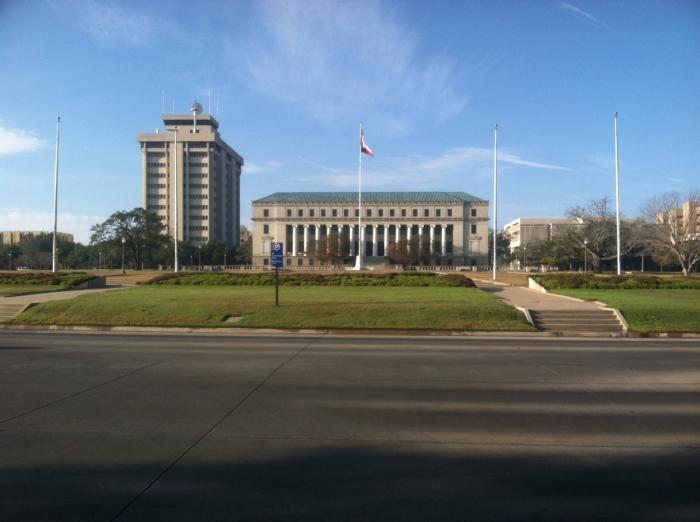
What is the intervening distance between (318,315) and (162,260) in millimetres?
93041

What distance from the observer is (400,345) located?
15859 millimetres

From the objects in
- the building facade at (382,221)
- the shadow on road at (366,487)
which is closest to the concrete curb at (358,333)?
the shadow on road at (366,487)

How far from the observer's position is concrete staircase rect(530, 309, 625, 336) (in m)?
19.8

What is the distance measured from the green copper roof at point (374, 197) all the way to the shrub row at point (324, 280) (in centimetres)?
8764

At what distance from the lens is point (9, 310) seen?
78.6 ft

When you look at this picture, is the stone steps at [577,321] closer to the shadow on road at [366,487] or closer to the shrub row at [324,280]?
the shadow on road at [366,487]

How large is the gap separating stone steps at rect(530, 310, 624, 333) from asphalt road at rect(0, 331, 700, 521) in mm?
7360

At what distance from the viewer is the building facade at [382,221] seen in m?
126

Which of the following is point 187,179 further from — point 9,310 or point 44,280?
point 9,310

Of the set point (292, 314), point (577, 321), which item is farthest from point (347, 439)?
point (577, 321)

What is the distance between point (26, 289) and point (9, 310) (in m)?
12.7

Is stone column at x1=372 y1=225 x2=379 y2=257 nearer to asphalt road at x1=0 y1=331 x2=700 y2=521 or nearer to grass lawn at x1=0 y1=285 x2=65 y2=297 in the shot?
grass lawn at x1=0 y1=285 x2=65 y2=297

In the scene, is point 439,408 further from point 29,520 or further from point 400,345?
point 400,345

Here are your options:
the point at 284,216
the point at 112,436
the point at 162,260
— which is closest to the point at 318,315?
the point at 112,436
